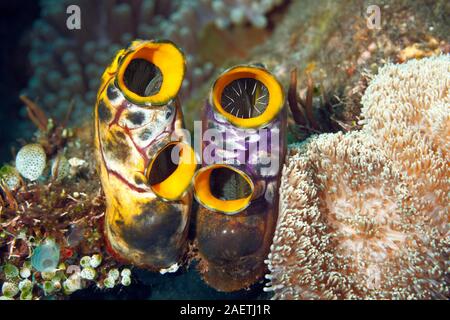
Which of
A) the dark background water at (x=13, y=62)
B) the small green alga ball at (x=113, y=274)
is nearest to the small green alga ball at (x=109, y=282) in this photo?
the small green alga ball at (x=113, y=274)

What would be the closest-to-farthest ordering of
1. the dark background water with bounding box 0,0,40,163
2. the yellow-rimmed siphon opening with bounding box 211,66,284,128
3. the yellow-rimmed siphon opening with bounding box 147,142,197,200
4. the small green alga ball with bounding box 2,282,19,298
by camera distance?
the yellow-rimmed siphon opening with bounding box 211,66,284,128 < the yellow-rimmed siphon opening with bounding box 147,142,197,200 < the small green alga ball with bounding box 2,282,19,298 < the dark background water with bounding box 0,0,40,163

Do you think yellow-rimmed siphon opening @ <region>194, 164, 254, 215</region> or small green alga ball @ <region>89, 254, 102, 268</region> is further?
small green alga ball @ <region>89, 254, 102, 268</region>

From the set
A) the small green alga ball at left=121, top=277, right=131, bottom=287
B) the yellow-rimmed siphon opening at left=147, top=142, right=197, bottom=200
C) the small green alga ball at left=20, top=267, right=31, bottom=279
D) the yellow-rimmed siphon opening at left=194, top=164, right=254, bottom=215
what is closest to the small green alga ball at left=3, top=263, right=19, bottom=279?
the small green alga ball at left=20, top=267, right=31, bottom=279

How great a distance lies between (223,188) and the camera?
2.08m

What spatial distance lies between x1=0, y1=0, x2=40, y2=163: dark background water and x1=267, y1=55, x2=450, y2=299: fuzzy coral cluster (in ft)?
14.0

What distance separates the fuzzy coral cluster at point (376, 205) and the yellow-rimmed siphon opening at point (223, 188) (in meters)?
0.20

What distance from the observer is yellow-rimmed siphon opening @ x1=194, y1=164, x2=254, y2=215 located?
1.86 m

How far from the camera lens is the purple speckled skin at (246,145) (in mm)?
1854

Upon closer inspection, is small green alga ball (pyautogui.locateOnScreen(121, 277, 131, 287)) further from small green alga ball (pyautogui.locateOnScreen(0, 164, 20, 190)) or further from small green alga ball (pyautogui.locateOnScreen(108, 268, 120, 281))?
small green alga ball (pyautogui.locateOnScreen(0, 164, 20, 190))

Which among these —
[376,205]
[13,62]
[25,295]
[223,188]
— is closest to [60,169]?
[25,295]

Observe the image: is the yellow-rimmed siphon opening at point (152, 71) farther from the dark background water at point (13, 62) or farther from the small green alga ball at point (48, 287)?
the dark background water at point (13, 62)

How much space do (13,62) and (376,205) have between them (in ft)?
17.3
